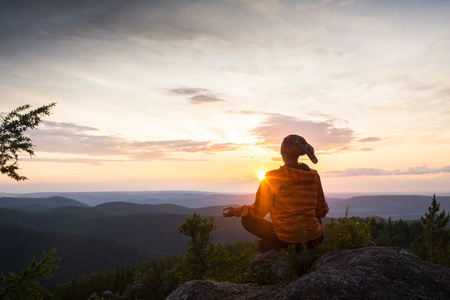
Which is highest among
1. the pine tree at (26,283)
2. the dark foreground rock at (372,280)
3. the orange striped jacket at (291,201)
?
the orange striped jacket at (291,201)

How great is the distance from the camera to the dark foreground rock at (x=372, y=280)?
3915 mm

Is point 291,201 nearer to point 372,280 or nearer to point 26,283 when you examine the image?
point 372,280

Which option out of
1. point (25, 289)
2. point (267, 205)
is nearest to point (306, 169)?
point (267, 205)

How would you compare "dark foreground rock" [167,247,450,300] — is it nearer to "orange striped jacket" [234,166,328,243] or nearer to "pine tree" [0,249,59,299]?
"orange striped jacket" [234,166,328,243]

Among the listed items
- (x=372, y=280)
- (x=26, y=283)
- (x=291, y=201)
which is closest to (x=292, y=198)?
(x=291, y=201)

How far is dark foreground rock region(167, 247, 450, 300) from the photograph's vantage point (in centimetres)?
391

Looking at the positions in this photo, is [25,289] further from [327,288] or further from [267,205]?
[327,288]

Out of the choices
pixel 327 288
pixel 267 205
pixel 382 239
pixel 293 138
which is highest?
pixel 293 138

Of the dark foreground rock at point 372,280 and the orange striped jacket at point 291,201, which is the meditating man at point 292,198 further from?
the dark foreground rock at point 372,280

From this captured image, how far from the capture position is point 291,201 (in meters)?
5.81

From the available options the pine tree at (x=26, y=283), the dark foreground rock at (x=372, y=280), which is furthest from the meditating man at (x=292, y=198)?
the pine tree at (x=26, y=283)

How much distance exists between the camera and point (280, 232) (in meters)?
6.17

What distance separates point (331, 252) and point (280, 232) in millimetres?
1181

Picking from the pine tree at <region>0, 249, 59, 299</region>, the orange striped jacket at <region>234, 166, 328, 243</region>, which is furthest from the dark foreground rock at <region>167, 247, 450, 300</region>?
the pine tree at <region>0, 249, 59, 299</region>
